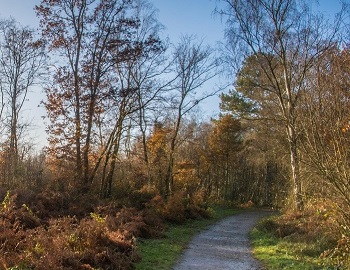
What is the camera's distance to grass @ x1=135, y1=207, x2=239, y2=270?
10211 mm

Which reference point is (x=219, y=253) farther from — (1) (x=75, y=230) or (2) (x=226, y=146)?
(2) (x=226, y=146)

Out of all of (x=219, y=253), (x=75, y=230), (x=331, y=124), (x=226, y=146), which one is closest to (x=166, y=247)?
(x=219, y=253)

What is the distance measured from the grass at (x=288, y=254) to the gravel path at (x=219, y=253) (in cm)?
34

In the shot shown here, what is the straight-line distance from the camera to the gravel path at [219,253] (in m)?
10.4

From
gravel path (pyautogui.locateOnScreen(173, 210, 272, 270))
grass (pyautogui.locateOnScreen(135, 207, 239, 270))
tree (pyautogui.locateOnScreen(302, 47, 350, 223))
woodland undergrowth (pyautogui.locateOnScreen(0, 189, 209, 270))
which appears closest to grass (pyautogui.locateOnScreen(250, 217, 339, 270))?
gravel path (pyautogui.locateOnScreen(173, 210, 272, 270))

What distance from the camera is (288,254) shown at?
37.6ft

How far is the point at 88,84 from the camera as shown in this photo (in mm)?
22391

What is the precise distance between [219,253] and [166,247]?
1.72m

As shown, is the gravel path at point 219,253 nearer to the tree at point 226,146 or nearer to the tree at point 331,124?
the tree at point 331,124

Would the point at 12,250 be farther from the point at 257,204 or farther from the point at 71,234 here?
the point at 257,204

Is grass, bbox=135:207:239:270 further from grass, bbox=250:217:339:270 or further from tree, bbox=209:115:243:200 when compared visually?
tree, bbox=209:115:243:200

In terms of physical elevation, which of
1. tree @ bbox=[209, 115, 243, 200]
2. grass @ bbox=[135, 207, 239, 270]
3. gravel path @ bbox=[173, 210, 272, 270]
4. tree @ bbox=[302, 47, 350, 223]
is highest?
tree @ bbox=[209, 115, 243, 200]

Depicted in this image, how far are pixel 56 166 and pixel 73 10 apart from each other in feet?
30.5

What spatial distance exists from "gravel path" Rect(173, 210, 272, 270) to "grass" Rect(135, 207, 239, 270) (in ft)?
0.91
